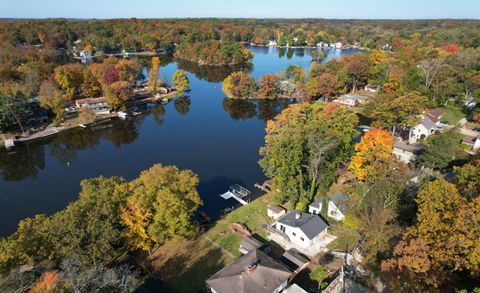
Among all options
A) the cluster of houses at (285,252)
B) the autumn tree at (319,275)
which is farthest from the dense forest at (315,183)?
the autumn tree at (319,275)

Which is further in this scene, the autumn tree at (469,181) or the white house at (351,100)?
the white house at (351,100)

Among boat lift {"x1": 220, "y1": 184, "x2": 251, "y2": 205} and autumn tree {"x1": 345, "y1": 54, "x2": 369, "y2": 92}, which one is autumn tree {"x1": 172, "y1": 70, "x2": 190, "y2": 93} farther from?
boat lift {"x1": 220, "y1": 184, "x2": 251, "y2": 205}

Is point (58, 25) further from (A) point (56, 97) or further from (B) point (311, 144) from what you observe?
(B) point (311, 144)

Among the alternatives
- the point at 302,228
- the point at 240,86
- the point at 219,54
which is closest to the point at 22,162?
the point at 302,228

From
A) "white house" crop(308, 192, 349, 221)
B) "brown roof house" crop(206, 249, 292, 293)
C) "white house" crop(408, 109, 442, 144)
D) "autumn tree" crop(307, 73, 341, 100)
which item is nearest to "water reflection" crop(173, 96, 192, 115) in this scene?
"autumn tree" crop(307, 73, 341, 100)

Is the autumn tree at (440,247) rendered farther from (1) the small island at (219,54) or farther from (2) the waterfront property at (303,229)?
(1) the small island at (219,54)

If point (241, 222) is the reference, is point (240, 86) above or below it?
above

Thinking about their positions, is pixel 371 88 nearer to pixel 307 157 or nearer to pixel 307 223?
pixel 307 157
